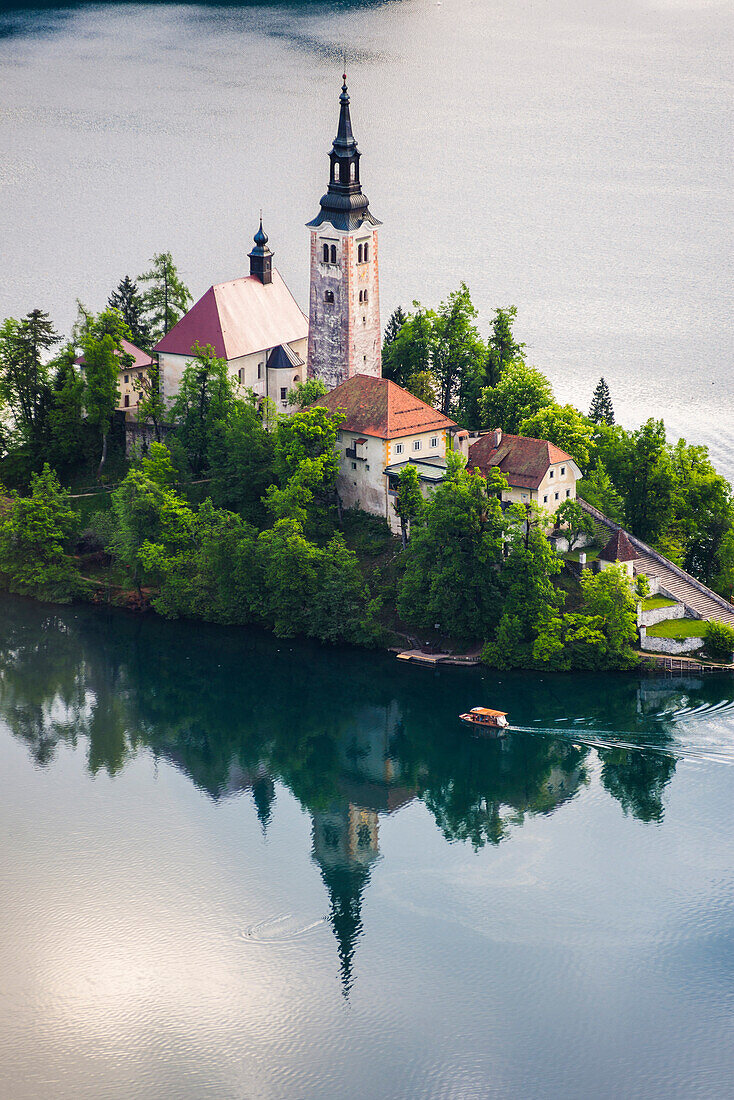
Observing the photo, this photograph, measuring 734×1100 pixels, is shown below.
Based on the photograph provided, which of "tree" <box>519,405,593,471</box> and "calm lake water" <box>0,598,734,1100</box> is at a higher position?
"tree" <box>519,405,593,471</box>

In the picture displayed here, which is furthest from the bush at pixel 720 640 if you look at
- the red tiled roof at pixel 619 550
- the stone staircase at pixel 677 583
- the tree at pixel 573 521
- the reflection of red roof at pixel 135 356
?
the reflection of red roof at pixel 135 356

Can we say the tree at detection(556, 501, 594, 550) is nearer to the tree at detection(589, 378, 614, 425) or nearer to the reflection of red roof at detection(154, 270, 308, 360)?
the tree at detection(589, 378, 614, 425)

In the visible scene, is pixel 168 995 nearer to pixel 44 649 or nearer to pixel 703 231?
pixel 44 649

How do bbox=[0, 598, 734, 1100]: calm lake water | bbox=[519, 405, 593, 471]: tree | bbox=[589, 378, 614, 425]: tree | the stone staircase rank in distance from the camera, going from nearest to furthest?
bbox=[0, 598, 734, 1100]: calm lake water, the stone staircase, bbox=[519, 405, 593, 471]: tree, bbox=[589, 378, 614, 425]: tree

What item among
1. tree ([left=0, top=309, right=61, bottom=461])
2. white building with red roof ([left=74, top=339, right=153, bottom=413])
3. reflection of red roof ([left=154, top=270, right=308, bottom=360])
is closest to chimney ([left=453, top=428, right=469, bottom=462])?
reflection of red roof ([left=154, top=270, right=308, bottom=360])

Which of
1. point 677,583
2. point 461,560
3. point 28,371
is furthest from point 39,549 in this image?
point 677,583

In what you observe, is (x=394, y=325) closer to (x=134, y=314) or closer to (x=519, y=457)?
(x=134, y=314)

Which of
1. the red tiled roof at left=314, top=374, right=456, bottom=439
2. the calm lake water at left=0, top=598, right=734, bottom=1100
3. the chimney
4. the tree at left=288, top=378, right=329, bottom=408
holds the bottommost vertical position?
the calm lake water at left=0, top=598, right=734, bottom=1100
